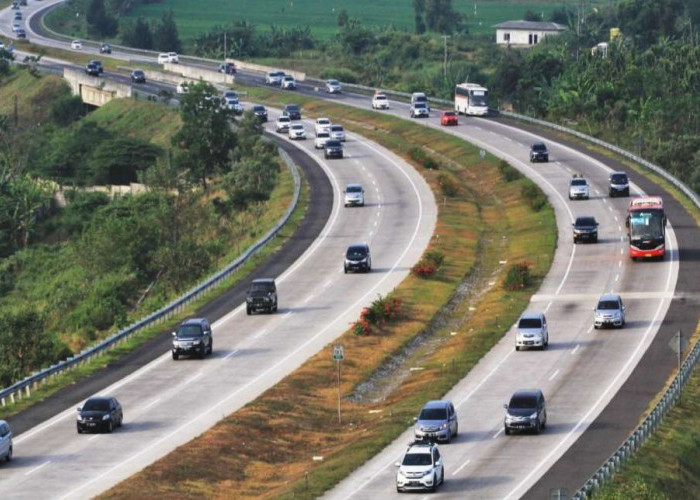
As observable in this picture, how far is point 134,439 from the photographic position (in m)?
69.4

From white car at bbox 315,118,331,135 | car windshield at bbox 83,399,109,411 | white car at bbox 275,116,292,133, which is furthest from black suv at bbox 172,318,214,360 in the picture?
white car at bbox 275,116,292,133

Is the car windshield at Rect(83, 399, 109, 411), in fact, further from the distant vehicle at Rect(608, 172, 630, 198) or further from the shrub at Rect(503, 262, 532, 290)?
the distant vehicle at Rect(608, 172, 630, 198)

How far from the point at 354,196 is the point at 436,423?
222 feet

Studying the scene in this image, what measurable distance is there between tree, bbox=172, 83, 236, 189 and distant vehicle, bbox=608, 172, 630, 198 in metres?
42.6

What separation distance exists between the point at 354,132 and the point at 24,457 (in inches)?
4482

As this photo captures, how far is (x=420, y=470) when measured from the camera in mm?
57344

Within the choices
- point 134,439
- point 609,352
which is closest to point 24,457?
point 134,439

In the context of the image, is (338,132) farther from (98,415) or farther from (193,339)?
(98,415)

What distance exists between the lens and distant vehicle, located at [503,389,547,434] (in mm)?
65438

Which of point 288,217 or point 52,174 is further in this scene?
point 52,174

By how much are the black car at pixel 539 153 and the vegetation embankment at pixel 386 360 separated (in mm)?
8323

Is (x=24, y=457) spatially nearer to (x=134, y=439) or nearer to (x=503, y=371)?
(x=134, y=439)

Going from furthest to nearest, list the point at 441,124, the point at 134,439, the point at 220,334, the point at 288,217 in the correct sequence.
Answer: the point at 441,124, the point at 288,217, the point at 220,334, the point at 134,439

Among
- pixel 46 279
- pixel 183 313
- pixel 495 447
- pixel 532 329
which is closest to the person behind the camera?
pixel 495 447
